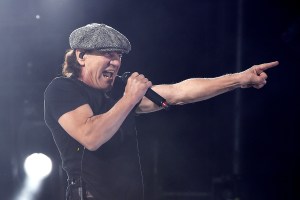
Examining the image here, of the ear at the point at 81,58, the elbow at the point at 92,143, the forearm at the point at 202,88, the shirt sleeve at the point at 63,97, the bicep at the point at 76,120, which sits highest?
the ear at the point at 81,58

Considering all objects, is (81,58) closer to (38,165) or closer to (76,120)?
(76,120)

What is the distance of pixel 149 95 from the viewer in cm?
270

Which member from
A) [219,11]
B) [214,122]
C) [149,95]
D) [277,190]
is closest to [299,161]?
[277,190]

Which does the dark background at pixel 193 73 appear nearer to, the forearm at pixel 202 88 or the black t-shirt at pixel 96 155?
the forearm at pixel 202 88

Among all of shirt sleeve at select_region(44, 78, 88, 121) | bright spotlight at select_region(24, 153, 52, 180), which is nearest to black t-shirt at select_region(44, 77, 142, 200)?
shirt sleeve at select_region(44, 78, 88, 121)

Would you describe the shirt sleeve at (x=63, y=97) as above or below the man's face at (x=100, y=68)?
below

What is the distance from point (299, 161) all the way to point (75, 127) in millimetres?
4349

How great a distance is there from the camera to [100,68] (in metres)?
2.85

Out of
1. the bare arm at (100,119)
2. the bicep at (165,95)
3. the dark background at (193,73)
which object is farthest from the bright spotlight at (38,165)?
the bare arm at (100,119)

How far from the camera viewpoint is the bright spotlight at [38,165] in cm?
554

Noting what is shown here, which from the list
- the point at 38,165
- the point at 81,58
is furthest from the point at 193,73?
the point at 81,58

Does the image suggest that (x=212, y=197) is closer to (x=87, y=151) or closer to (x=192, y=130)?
(x=192, y=130)

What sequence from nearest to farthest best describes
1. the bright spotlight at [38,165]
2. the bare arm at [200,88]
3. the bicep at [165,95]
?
the bare arm at [200,88], the bicep at [165,95], the bright spotlight at [38,165]

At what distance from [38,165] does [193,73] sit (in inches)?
87.2
